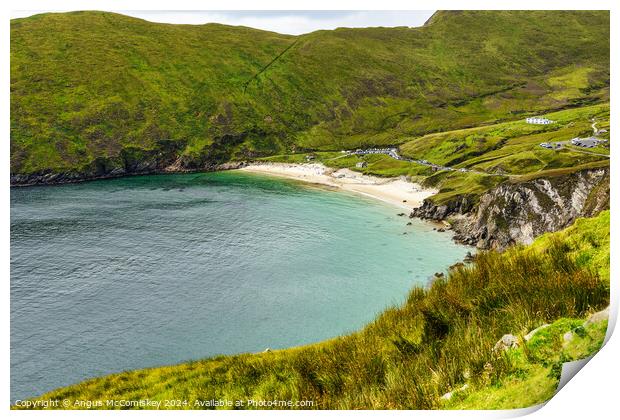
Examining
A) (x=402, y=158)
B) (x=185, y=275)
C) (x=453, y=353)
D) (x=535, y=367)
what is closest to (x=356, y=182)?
(x=402, y=158)

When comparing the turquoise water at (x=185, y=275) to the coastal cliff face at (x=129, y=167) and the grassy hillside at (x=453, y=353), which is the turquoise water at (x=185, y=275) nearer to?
the coastal cliff face at (x=129, y=167)

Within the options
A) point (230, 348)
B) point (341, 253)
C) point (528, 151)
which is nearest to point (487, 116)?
point (528, 151)

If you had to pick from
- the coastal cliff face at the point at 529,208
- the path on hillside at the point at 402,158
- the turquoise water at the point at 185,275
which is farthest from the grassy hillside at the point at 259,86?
the turquoise water at the point at 185,275

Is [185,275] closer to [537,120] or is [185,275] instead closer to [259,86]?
[537,120]

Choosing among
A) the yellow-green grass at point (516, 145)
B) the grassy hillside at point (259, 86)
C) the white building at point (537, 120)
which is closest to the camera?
the yellow-green grass at point (516, 145)

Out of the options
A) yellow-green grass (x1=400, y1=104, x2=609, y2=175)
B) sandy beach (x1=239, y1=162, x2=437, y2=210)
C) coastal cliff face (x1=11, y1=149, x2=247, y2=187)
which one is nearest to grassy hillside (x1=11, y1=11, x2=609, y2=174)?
coastal cliff face (x1=11, y1=149, x2=247, y2=187)
